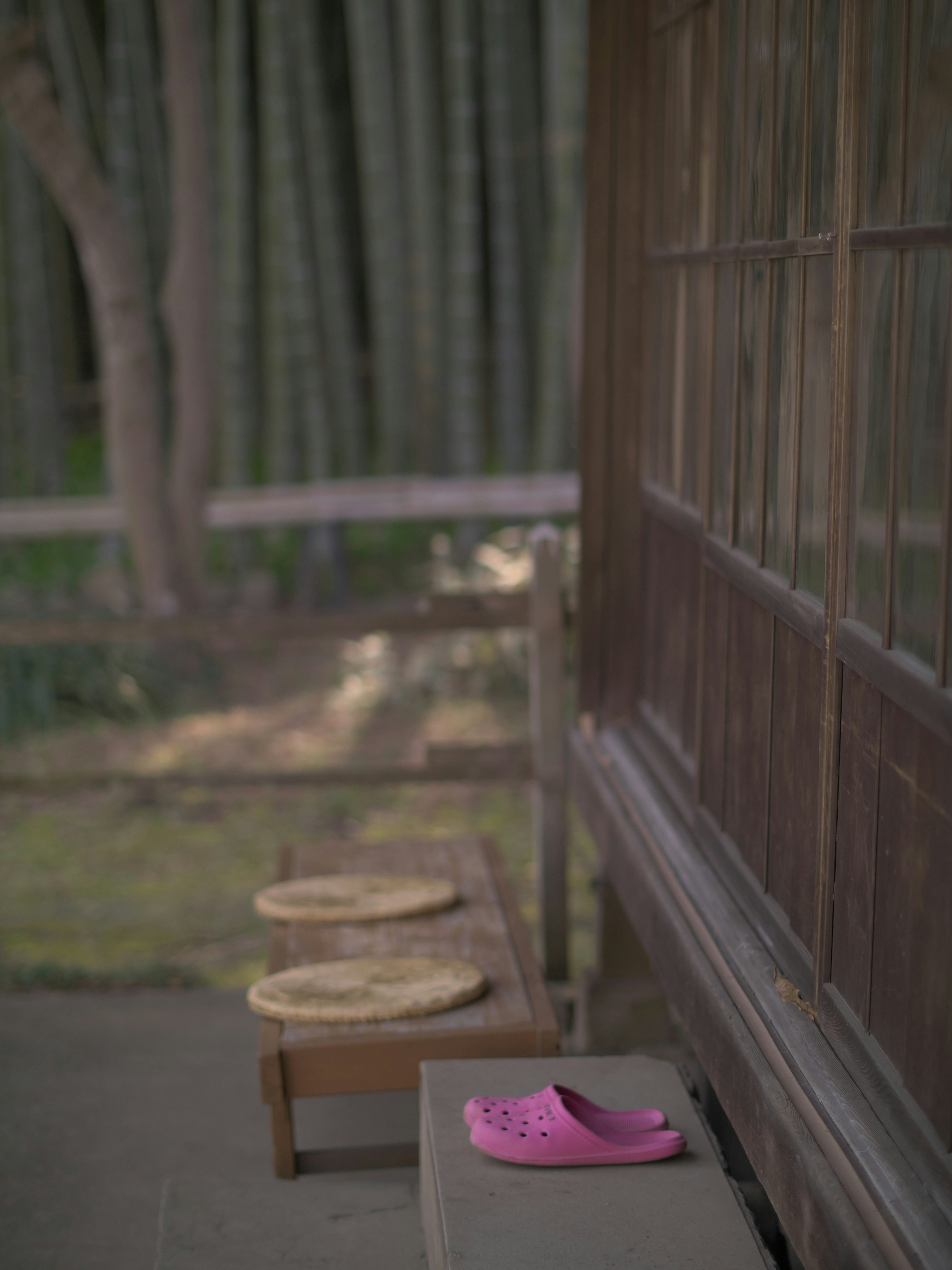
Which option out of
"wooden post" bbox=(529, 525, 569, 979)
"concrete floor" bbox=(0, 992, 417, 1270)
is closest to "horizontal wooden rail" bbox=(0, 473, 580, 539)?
"wooden post" bbox=(529, 525, 569, 979)

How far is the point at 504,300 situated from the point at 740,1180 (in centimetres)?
448

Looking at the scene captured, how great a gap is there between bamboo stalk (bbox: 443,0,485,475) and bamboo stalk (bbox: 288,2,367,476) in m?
0.43

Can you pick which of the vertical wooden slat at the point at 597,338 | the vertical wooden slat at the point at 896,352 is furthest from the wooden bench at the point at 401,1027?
the vertical wooden slat at the point at 896,352

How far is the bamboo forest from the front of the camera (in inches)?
204

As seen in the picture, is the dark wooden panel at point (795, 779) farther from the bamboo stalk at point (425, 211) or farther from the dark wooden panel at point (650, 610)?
the bamboo stalk at point (425, 211)

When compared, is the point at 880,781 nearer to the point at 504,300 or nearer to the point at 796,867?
the point at 796,867

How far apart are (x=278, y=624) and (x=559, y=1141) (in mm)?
1655

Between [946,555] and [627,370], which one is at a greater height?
[627,370]

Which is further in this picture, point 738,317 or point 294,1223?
point 294,1223

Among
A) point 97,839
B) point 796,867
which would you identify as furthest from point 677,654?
point 97,839

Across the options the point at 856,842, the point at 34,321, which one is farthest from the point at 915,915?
the point at 34,321

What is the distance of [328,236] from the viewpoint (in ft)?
18.7

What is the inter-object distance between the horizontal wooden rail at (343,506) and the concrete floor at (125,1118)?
2681 millimetres

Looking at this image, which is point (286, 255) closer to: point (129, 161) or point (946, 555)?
point (129, 161)
